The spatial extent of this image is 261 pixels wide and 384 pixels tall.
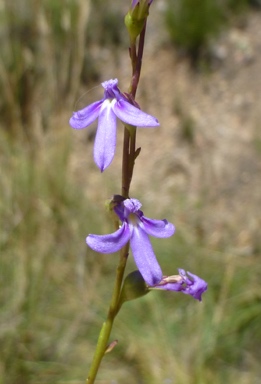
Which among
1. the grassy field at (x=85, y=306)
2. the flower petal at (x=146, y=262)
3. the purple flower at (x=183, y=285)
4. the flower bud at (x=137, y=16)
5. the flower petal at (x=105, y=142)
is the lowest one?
the flower petal at (x=146, y=262)

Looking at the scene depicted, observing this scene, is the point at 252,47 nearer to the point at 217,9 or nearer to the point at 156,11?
the point at 217,9

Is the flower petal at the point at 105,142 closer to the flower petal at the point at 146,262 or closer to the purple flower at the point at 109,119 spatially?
the purple flower at the point at 109,119

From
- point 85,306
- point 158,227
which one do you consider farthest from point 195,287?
point 85,306

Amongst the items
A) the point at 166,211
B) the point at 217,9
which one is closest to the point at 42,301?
the point at 166,211

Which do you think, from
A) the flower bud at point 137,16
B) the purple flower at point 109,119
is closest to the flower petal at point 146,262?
the purple flower at point 109,119

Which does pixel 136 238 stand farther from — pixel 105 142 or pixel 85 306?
pixel 85 306

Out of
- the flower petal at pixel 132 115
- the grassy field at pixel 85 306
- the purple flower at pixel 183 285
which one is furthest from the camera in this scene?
the grassy field at pixel 85 306
